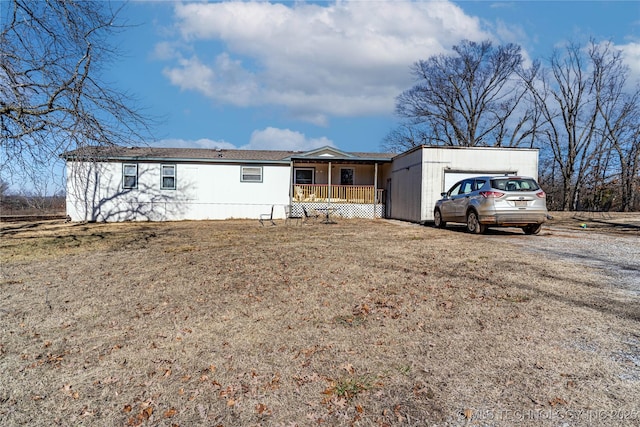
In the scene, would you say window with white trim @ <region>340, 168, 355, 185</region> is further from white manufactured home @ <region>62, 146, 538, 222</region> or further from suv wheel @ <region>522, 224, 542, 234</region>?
suv wheel @ <region>522, 224, 542, 234</region>

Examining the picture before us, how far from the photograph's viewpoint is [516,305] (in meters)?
4.13

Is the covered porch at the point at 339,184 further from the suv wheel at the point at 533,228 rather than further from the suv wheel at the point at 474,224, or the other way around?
the suv wheel at the point at 533,228

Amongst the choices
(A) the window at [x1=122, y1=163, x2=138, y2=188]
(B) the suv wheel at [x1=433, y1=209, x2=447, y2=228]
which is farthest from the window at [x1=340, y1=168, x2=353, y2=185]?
(A) the window at [x1=122, y1=163, x2=138, y2=188]

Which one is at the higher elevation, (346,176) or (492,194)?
(346,176)

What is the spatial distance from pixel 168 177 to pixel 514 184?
14414 millimetres

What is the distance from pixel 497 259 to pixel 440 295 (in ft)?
7.90

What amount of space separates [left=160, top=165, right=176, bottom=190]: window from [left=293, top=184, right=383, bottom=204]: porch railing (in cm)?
560

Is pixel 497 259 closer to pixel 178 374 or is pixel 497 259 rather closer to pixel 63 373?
pixel 178 374

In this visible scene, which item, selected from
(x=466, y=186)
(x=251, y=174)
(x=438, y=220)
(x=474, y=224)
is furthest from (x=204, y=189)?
(x=474, y=224)

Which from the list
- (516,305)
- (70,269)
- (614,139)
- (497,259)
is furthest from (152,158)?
(614,139)

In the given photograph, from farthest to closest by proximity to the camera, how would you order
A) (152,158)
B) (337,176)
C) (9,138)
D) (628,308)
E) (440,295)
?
A: (337,176)
(152,158)
(9,138)
(440,295)
(628,308)

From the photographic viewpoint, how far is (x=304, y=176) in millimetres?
20516

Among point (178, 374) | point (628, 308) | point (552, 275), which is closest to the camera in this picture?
point (178, 374)

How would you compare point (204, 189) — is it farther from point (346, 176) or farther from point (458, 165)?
point (458, 165)
